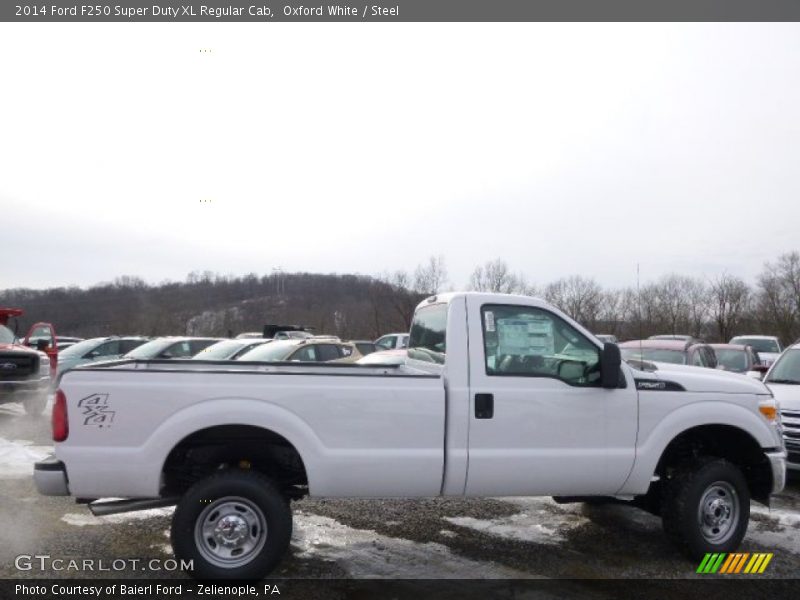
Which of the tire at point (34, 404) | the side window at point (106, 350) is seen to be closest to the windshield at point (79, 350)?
the side window at point (106, 350)

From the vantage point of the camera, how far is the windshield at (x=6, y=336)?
13.9 m

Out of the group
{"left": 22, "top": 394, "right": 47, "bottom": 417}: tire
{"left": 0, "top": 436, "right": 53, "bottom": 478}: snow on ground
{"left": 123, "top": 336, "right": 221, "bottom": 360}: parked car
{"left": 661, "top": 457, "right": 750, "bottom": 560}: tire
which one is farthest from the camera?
{"left": 123, "top": 336, "right": 221, "bottom": 360}: parked car

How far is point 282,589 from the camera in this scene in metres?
4.71

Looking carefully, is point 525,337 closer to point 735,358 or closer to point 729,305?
point 735,358

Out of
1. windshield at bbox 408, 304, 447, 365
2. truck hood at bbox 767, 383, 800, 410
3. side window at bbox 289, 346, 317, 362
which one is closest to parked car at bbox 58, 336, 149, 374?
side window at bbox 289, 346, 317, 362

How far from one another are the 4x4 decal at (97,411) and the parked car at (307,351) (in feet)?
29.8

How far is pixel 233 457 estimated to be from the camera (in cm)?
499

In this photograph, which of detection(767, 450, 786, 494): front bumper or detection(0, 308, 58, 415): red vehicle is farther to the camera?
detection(0, 308, 58, 415): red vehicle

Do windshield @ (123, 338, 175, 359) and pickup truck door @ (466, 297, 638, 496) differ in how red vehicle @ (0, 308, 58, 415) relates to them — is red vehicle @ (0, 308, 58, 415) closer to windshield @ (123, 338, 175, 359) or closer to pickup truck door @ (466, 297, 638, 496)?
windshield @ (123, 338, 175, 359)

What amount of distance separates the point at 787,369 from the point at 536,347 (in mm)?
5793

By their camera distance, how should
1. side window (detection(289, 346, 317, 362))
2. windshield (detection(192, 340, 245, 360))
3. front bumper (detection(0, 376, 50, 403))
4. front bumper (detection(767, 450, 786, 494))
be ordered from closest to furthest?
1. front bumper (detection(767, 450, 786, 494))
2. front bumper (detection(0, 376, 50, 403))
3. side window (detection(289, 346, 317, 362))
4. windshield (detection(192, 340, 245, 360))

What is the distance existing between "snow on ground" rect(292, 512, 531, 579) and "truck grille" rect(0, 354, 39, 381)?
9.05 m

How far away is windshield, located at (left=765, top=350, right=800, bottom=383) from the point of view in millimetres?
8938

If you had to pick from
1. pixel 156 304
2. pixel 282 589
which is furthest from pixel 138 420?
pixel 156 304
